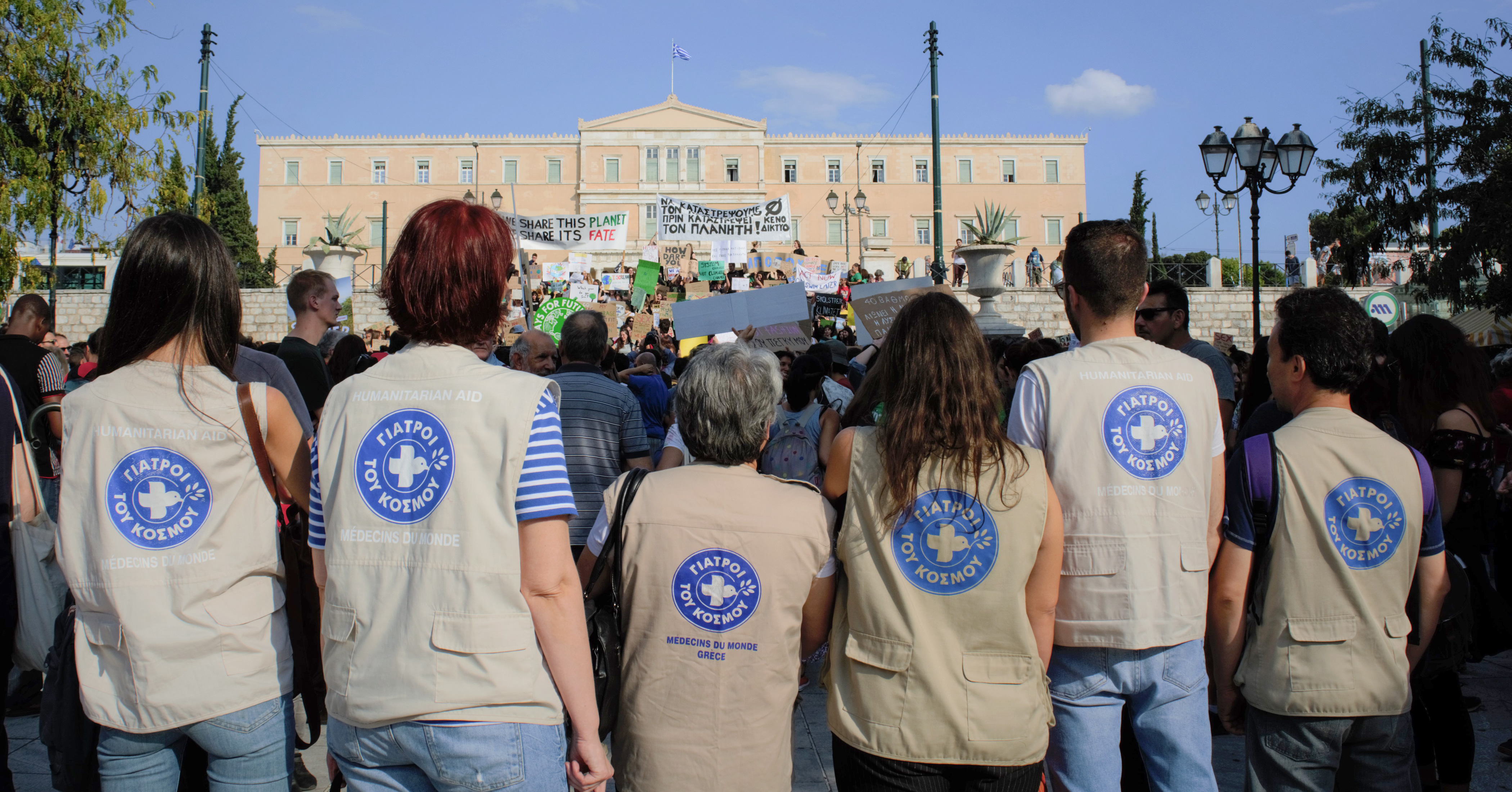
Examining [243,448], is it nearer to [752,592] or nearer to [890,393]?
[752,592]

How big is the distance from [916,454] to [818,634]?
53cm

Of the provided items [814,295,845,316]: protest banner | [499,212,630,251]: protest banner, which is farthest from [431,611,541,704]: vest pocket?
[499,212,630,251]: protest banner

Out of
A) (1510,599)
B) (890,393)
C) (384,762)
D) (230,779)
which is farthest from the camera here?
(1510,599)

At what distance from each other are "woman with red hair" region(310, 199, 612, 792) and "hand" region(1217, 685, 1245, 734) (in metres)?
1.64

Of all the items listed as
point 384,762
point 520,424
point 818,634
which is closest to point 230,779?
point 384,762

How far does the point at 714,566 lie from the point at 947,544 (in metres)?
0.53

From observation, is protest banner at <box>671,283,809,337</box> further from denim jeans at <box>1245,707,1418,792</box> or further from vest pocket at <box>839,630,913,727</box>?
vest pocket at <box>839,630,913,727</box>

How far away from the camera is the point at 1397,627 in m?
2.41

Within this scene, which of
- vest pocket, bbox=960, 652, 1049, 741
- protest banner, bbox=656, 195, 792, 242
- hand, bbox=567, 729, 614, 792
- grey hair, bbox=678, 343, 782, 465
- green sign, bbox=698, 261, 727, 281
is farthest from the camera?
green sign, bbox=698, 261, 727, 281

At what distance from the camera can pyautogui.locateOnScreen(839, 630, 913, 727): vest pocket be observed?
211 centimetres

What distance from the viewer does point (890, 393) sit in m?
2.27

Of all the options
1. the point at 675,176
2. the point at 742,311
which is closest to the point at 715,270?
the point at 742,311

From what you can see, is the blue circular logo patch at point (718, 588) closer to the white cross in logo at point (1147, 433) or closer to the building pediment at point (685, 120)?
the white cross in logo at point (1147, 433)

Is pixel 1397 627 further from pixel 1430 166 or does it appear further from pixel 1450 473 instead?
pixel 1430 166
